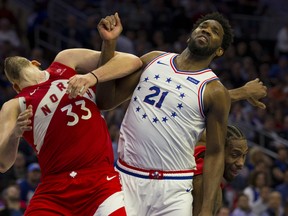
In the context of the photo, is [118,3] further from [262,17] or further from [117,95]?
[117,95]

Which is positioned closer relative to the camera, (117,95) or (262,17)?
(117,95)

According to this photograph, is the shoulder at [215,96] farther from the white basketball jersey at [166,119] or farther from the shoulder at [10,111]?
the shoulder at [10,111]

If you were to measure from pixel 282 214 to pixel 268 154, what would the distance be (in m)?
2.39

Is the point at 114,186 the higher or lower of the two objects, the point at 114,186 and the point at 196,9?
the higher

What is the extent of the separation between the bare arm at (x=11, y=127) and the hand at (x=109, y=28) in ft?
2.39

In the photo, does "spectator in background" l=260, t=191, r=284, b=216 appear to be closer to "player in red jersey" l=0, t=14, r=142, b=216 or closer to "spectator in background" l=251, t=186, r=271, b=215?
"spectator in background" l=251, t=186, r=271, b=215

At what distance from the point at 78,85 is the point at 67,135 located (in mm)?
459

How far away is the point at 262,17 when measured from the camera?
20.2 metres

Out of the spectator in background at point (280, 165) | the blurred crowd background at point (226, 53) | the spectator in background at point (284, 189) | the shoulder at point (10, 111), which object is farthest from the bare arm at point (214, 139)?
the spectator in background at point (280, 165)

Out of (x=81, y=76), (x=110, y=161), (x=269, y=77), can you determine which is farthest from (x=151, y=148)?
(x=269, y=77)

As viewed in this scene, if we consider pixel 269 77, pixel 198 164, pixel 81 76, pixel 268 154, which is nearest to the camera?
pixel 81 76

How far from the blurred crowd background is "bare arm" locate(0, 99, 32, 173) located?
4989mm

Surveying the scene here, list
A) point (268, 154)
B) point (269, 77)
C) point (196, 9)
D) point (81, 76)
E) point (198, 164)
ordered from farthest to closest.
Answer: point (196, 9) < point (269, 77) < point (268, 154) < point (198, 164) < point (81, 76)

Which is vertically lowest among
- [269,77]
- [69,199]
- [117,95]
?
[269,77]
